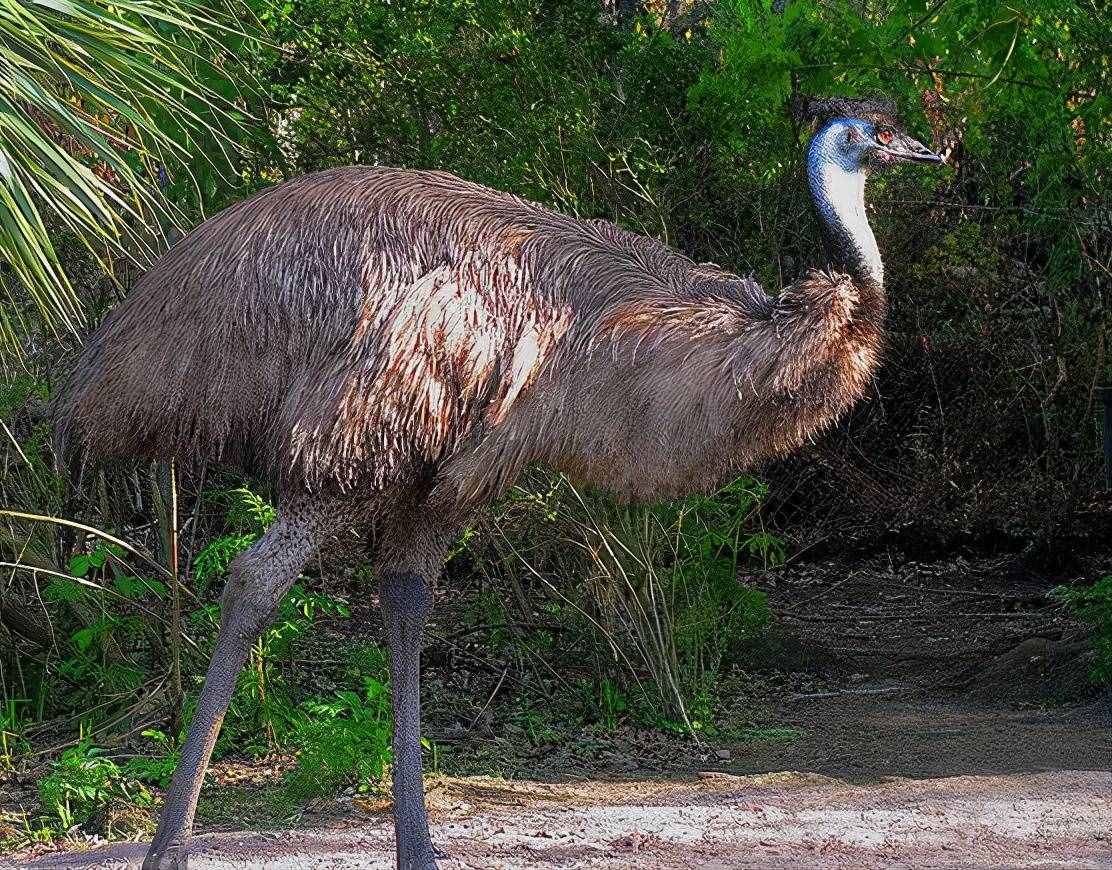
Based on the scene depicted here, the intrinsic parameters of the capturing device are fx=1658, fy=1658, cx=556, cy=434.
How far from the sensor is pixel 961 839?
5418mm

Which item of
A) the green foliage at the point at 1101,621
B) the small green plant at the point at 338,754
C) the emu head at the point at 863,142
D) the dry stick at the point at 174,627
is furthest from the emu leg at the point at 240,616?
the green foliage at the point at 1101,621

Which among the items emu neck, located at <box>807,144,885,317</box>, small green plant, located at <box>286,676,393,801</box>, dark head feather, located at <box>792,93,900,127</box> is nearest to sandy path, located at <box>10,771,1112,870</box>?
small green plant, located at <box>286,676,393,801</box>

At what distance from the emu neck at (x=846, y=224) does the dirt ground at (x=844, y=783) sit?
1.76 m

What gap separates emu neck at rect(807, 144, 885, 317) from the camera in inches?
209

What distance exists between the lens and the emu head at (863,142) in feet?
18.1

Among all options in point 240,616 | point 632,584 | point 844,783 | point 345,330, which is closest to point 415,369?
point 345,330

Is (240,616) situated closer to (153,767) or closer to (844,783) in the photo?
(153,767)

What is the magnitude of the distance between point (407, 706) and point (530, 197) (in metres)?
2.45

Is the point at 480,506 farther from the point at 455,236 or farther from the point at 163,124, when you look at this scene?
the point at 163,124

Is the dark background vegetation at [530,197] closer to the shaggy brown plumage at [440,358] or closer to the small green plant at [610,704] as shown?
the small green plant at [610,704]

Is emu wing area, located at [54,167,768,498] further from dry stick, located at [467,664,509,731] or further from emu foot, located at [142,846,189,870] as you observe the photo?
dry stick, located at [467,664,509,731]

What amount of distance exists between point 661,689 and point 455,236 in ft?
8.92

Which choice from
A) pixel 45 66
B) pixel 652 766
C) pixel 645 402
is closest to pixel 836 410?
pixel 645 402

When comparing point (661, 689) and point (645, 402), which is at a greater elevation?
point (645, 402)
